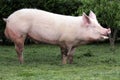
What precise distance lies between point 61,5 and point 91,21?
9140 millimetres

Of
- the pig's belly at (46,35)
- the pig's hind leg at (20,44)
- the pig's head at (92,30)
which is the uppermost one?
the pig's head at (92,30)

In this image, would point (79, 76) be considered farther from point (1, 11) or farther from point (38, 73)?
point (1, 11)

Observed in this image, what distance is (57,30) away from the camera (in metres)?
12.3

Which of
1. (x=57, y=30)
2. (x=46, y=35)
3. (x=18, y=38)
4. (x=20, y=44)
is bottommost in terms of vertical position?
(x=20, y=44)

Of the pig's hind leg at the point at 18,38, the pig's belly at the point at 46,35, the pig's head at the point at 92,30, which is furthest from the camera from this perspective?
the pig's hind leg at the point at 18,38

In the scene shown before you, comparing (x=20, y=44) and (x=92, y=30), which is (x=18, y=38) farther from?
(x=92, y=30)

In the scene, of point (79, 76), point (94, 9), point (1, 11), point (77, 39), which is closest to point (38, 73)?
point (79, 76)

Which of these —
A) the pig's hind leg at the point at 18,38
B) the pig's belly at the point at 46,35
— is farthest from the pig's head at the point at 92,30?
the pig's hind leg at the point at 18,38

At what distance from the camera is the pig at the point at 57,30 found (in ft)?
40.1

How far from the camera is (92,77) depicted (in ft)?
29.2

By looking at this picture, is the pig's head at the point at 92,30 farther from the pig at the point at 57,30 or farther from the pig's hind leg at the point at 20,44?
the pig's hind leg at the point at 20,44

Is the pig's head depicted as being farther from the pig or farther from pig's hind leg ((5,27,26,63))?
pig's hind leg ((5,27,26,63))

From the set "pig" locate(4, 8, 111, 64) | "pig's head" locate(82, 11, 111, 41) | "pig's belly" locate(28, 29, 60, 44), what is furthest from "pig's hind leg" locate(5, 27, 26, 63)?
"pig's head" locate(82, 11, 111, 41)

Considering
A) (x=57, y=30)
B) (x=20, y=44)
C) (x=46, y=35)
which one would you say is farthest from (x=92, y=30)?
(x=20, y=44)
